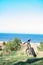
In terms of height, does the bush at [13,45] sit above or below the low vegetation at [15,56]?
above

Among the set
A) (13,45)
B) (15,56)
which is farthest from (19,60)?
(13,45)

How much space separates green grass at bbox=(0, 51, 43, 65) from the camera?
20.1 ft

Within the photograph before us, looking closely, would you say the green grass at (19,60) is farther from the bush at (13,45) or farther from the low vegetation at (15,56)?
the bush at (13,45)

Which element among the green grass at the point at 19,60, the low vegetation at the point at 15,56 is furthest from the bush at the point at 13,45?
the green grass at the point at 19,60

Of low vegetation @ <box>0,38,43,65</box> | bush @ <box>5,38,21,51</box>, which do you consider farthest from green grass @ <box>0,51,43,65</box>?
bush @ <box>5,38,21,51</box>

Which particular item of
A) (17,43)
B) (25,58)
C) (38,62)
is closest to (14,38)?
(17,43)

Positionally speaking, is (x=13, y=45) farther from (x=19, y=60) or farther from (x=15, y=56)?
(x=19, y=60)

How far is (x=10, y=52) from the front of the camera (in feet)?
22.5

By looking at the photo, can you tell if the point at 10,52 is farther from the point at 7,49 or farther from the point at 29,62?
the point at 29,62

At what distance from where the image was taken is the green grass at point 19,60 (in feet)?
20.1

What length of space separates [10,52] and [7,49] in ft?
0.40

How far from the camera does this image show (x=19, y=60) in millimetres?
6352

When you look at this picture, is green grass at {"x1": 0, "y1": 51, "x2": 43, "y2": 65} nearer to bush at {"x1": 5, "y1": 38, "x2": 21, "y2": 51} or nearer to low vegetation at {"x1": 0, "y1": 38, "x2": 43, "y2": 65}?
low vegetation at {"x1": 0, "y1": 38, "x2": 43, "y2": 65}

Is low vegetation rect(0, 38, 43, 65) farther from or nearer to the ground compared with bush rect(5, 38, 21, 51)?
nearer to the ground
